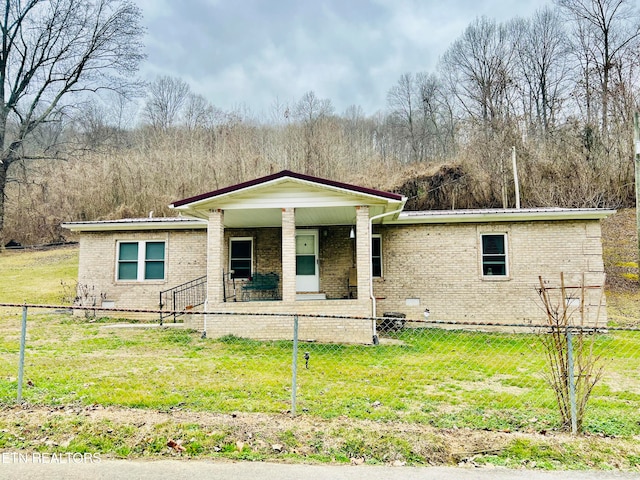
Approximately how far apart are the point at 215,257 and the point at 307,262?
150 inches

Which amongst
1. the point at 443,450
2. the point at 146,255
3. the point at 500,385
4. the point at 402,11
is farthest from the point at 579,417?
the point at 402,11

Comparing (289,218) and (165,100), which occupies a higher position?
(165,100)

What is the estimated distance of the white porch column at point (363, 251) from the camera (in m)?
10.1

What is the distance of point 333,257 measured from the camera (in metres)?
13.5

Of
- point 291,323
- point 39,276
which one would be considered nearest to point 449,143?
point 291,323

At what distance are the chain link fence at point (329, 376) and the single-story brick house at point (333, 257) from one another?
43.4 inches

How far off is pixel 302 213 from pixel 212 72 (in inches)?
1238

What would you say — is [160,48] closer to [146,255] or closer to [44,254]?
[44,254]

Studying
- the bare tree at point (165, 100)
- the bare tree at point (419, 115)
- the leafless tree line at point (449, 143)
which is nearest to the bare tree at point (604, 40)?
the leafless tree line at point (449, 143)

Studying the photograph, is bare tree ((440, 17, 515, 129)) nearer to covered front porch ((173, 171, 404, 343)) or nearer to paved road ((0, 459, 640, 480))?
covered front porch ((173, 171, 404, 343))

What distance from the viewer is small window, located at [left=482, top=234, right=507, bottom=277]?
12484 millimetres

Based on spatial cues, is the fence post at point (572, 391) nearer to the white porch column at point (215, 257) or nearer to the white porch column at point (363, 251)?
the white porch column at point (363, 251)

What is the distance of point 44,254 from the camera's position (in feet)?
78.4

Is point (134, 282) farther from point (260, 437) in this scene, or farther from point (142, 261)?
point (260, 437)
